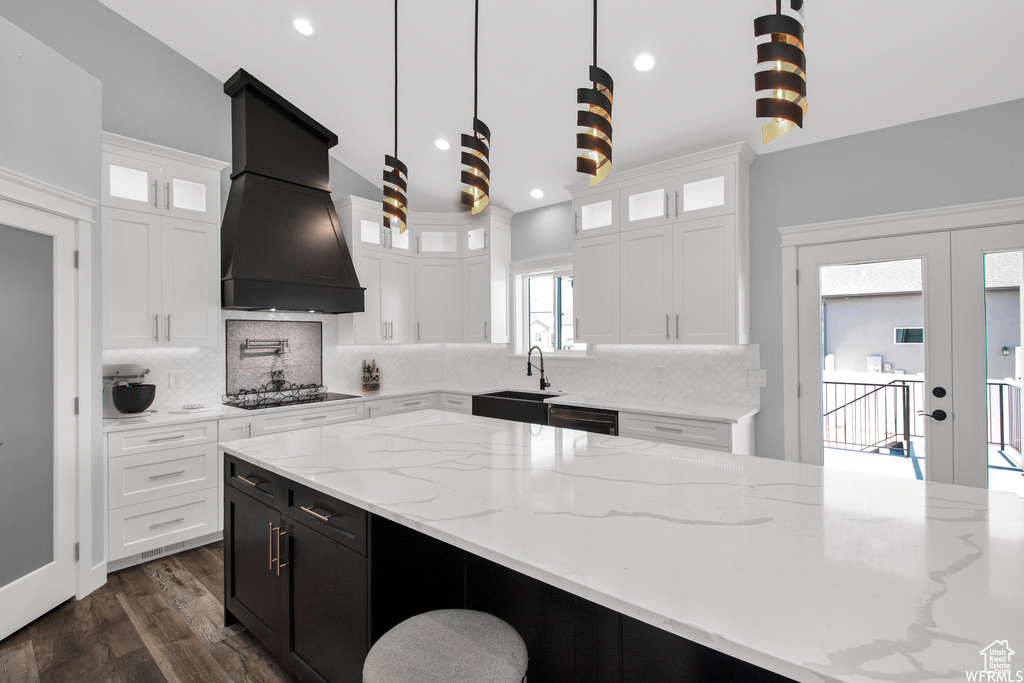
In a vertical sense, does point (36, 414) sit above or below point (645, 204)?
below

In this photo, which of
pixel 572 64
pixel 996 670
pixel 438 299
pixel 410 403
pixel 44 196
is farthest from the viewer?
pixel 438 299

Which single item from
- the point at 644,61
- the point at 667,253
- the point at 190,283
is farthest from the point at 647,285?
the point at 190,283

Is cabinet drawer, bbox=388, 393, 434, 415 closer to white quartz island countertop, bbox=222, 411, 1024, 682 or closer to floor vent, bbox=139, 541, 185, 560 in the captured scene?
floor vent, bbox=139, 541, 185, 560

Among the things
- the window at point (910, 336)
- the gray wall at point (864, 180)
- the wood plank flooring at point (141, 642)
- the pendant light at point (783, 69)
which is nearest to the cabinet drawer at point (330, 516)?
the wood plank flooring at point (141, 642)

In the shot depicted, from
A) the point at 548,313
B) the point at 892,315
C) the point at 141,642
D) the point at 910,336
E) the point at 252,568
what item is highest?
the point at 548,313

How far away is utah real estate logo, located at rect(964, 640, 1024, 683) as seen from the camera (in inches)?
24.7

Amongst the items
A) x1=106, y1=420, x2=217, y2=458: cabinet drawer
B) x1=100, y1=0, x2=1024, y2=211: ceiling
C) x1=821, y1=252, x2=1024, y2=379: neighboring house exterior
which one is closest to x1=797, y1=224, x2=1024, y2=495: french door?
x1=821, y1=252, x2=1024, y2=379: neighboring house exterior

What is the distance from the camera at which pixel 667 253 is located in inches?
138

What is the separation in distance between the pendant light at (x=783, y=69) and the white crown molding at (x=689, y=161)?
2.25m

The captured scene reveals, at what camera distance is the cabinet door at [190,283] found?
10.9 ft

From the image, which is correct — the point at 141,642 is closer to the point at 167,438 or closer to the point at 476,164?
the point at 167,438

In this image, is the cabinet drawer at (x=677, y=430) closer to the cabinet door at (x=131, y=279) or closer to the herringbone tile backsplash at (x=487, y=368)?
the herringbone tile backsplash at (x=487, y=368)

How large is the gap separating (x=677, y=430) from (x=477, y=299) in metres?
2.46

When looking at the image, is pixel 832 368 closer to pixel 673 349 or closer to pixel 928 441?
pixel 928 441
